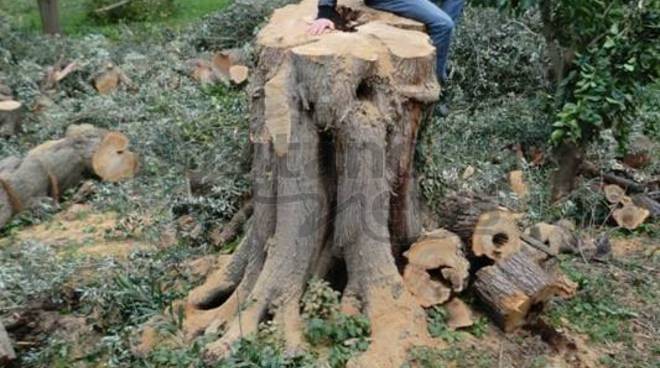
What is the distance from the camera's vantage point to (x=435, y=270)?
15.1ft

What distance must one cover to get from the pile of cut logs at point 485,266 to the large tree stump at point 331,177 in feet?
0.56

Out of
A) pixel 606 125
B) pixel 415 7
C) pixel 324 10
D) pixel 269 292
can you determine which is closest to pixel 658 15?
pixel 606 125

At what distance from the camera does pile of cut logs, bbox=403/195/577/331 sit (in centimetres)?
450

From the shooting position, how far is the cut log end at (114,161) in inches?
305

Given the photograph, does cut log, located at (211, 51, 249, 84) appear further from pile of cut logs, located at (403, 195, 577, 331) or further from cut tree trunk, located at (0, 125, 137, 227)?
pile of cut logs, located at (403, 195, 577, 331)

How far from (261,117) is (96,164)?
144 inches

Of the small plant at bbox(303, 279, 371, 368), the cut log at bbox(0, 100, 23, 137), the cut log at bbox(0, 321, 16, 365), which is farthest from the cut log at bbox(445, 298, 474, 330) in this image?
the cut log at bbox(0, 100, 23, 137)

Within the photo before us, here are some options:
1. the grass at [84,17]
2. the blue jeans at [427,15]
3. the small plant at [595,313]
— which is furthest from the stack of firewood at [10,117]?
the small plant at [595,313]

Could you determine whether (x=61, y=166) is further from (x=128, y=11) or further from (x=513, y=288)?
(x=128, y=11)

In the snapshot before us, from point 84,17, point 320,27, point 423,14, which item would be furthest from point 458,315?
point 84,17

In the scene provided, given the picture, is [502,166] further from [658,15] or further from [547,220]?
[658,15]

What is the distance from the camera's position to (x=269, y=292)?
4.39 m

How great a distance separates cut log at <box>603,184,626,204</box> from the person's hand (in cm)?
336

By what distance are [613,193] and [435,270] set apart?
3124mm
